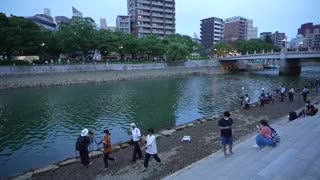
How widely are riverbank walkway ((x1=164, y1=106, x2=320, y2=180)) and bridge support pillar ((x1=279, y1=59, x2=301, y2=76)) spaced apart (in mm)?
65203

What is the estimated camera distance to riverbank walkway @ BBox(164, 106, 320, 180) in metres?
9.01

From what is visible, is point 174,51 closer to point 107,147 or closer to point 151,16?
point 151,16

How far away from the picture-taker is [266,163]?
9945 mm

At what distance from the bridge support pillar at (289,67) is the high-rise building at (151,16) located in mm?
61428

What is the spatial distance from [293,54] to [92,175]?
68.7 m

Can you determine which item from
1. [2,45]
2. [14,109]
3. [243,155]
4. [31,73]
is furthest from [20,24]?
[243,155]

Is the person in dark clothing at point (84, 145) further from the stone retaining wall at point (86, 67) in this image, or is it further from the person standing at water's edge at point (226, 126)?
the stone retaining wall at point (86, 67)

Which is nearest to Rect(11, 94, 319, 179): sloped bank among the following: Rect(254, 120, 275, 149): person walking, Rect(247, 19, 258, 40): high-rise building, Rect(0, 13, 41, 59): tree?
Rect(254, 120, 275, 149): person walking

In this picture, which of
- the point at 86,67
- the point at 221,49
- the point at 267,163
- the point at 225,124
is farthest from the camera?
the point at 221,49

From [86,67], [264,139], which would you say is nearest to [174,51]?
[86,67]

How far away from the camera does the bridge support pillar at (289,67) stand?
7294 cm

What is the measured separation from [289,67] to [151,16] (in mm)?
64637

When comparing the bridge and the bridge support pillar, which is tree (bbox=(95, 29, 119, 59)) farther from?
the bridge support pillar

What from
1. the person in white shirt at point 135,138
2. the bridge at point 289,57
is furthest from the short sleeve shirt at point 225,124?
the bridge at point 289,57
